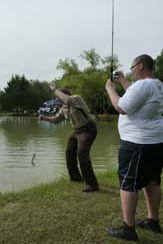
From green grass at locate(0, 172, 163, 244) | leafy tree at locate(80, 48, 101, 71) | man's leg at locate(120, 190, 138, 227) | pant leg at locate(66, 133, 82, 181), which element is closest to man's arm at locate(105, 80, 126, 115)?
man's leg at locate(120, 190, 138, 227)

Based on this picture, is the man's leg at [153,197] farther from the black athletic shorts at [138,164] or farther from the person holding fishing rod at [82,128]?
the person holding fishing rod at [82,128]

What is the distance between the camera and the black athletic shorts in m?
3.03

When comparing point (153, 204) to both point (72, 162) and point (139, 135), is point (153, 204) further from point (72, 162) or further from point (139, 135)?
point (72, 162)

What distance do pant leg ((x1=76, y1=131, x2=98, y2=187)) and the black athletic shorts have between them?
1.97 m

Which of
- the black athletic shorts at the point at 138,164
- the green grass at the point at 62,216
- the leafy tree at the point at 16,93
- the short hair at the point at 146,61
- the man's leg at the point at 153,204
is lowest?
the green grass at the point at 62,216

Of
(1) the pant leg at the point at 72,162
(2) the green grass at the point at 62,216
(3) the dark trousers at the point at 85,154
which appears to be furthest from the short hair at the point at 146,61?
(1) the pant leg at the point at 72,162

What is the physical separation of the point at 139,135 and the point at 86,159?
84.6 inches

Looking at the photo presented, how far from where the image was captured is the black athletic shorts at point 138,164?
9.93 feet

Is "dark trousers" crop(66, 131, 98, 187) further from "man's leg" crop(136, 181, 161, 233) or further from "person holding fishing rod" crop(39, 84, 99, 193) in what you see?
"man's leg" crop(136, 181, 161, 233)

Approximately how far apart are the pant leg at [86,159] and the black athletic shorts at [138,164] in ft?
6.46

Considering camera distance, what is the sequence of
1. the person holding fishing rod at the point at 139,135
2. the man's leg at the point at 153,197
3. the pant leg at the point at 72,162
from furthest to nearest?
1. the pant leg at the point at 72,162
2. the man's leg at the point at 153,197
3. the person holding fishing rod at the point at 139,135

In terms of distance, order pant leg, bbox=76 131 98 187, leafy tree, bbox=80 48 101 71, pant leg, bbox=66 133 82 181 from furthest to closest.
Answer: leafy tree, bbox=80 48 101 71
pant leg, bbox=66 133 82 181
pant leg, bbox=76 131 98 187

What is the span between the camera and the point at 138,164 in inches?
→ 119

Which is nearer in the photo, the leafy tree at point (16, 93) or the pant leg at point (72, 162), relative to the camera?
the pant leg at point (72, 162)
